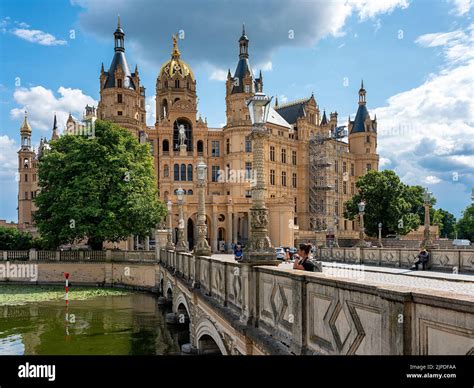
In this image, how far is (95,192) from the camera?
41.4m

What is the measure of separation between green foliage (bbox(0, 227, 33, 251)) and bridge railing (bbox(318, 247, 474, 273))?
28.7m

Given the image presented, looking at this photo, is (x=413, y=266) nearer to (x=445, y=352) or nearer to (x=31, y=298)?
(x=445, y=352)

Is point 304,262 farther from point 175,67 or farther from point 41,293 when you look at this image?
point 175,67

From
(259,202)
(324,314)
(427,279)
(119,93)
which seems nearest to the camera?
(324,314)

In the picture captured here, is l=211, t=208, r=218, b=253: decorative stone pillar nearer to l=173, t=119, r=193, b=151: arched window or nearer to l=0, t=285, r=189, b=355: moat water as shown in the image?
l=173, t=119, r=193, b=151: arched window

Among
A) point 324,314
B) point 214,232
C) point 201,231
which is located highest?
point 201,231

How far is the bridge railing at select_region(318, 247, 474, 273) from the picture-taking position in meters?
22.1

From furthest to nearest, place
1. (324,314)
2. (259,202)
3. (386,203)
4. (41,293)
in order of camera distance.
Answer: (386,203) < (41,293) < (259,202) < (324,314)

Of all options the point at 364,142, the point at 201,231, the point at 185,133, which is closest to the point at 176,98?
the point at 185,133

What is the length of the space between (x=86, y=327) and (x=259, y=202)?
1927 cm

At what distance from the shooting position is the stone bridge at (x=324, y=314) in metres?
4.01

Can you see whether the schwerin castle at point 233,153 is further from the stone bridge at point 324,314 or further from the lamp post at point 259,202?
the lamp post at point 259,202
